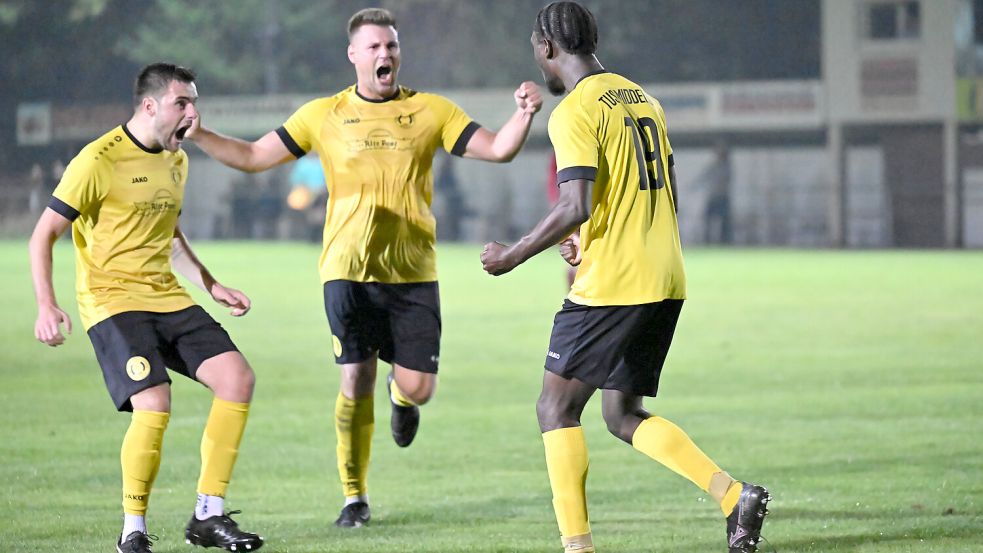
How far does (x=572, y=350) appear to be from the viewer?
561 cm

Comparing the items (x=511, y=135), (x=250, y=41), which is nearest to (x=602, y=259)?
(x=511, y=135)

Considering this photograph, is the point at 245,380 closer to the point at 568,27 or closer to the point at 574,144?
the point at 574,144

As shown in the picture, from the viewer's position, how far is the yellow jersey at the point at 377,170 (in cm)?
706

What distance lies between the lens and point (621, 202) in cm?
561

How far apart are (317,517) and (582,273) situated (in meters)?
2.19

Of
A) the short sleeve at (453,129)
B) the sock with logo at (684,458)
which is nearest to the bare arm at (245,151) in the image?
the short sleeve at (453,129)

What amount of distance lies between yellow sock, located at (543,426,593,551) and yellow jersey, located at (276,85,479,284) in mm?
1752

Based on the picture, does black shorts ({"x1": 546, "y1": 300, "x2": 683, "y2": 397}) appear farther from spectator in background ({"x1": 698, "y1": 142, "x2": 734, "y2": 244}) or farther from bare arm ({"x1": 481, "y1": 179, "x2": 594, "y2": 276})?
spectator in background ({"x1": 698, "y1": 142, "x2": 734, "y2": 244})

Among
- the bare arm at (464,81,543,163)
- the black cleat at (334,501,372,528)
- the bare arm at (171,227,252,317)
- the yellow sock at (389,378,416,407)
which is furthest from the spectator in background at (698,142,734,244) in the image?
the bare arm at (171,227,252,317)

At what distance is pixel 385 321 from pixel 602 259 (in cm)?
185

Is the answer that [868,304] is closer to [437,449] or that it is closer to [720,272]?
[720,272]

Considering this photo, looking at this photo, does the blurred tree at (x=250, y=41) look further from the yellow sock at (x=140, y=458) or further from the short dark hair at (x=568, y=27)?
the short dark hair at (x=568, y=27)

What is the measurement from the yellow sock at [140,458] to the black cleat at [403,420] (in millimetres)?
1809

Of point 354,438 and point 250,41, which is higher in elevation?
point 250,41
